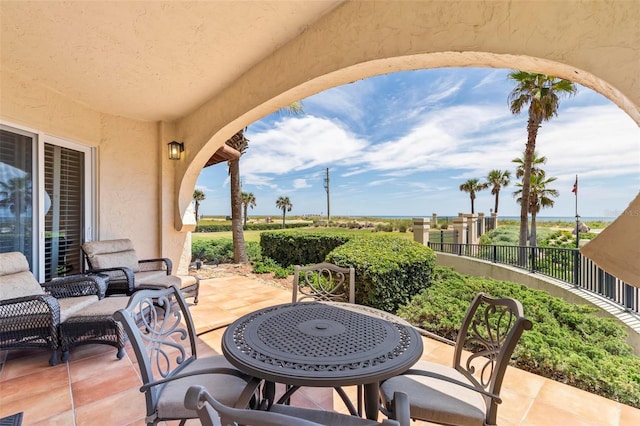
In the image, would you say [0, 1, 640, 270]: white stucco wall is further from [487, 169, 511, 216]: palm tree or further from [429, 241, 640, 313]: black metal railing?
[487, 169, 511, 216]: palm tree

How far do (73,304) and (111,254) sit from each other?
1315 millimetres

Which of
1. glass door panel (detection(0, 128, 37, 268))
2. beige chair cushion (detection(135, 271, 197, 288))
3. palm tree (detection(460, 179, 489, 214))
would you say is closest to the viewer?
glass door panel (detection(0, 128, 37, 268))

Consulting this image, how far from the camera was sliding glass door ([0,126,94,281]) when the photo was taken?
122 inches

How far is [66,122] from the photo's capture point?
3.60 metres

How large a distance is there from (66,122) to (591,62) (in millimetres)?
5218

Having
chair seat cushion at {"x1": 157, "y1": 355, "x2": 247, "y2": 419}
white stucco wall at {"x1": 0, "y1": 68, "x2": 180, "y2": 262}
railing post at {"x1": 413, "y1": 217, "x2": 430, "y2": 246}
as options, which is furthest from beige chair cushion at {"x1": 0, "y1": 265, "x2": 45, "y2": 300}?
railing post at {"x1": 413, "y1": 217, "x2": 430, "y2": 246}

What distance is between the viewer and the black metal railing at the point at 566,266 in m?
3.92

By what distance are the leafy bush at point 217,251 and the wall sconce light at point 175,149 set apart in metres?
3.96

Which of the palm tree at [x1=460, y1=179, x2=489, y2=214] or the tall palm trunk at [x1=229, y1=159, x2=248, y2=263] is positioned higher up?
the palm tree at [x1=460, y1=179, x2=489, y2=214]

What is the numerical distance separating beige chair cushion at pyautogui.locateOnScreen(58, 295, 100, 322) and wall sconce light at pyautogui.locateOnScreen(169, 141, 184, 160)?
2446 mm

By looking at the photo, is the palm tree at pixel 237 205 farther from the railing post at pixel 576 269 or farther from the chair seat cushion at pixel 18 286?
the railing post at pixel 576 269

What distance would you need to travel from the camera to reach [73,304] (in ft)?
8.61

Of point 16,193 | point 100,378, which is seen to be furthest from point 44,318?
point 16,193

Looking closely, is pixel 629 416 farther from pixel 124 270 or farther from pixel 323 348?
pixel 124 270
